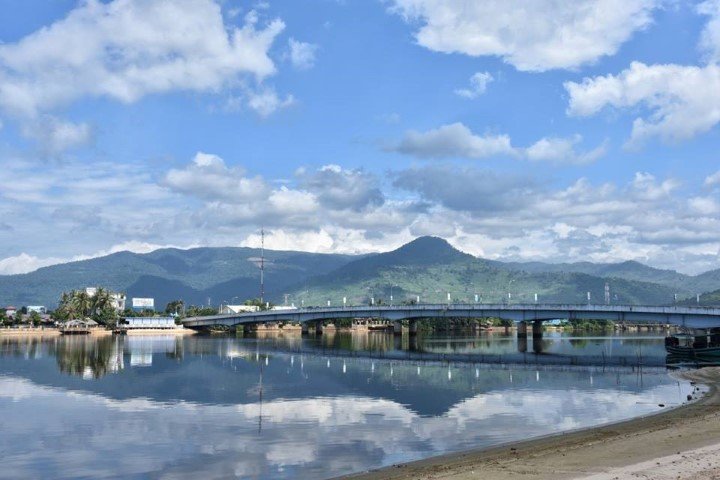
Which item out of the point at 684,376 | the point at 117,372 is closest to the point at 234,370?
the point at 117,372

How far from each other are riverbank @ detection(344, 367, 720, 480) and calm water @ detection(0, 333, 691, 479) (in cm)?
311

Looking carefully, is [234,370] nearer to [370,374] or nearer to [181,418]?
[370,374]

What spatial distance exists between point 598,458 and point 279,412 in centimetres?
2645

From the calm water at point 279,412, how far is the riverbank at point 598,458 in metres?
3.11

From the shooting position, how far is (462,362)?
101 meters

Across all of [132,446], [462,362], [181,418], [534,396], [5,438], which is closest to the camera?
[132,446]

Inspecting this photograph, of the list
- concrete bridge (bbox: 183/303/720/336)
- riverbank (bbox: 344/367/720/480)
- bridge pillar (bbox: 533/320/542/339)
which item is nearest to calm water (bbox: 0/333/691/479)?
riverbank (bbox: 344/367/720/480)

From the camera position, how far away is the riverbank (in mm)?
25844

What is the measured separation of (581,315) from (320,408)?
377 feet

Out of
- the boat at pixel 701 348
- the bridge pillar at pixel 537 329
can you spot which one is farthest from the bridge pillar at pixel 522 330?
the boat at pixel 701 348

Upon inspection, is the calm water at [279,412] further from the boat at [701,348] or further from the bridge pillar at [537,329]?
the bridge pillar at [537,329]

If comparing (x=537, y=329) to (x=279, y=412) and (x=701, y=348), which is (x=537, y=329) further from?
(x=279, y=412)

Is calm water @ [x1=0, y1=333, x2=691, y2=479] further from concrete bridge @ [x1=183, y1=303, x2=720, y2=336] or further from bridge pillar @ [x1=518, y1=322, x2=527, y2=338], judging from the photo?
bridge pillar @ [x1=518, y1=322, x2=527, y2=338]

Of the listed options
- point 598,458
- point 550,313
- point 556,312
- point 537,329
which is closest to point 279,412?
point 598,458
